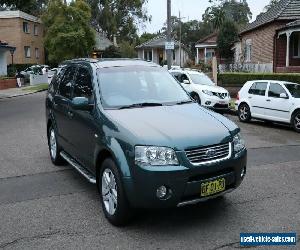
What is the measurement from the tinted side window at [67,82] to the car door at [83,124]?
262 mm

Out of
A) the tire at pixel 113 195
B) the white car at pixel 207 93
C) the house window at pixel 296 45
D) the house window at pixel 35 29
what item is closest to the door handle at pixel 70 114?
the tire at pixel 113 195

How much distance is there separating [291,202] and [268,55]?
25605 millimetres

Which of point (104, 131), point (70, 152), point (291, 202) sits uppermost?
point (104, 131)

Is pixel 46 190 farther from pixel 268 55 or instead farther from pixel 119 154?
pixel 268 55

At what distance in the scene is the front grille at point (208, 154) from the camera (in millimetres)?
4820

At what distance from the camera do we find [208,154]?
4.92 metres

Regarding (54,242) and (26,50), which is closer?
(54,242)

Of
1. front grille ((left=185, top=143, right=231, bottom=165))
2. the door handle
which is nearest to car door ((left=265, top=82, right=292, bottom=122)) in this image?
the door handle

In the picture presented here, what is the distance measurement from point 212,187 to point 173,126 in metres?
0.82

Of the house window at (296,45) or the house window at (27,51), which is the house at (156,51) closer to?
the house window at (27,51)

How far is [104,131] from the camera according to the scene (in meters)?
5.43

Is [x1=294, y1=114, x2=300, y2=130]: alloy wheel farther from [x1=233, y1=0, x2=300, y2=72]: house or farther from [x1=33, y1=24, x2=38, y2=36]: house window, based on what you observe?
[x1=33, y1=24, x2=38, y2=36]: house window

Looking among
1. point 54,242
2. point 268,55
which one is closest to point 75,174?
point 54,242

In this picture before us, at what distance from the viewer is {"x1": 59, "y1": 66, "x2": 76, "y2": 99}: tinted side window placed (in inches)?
284
